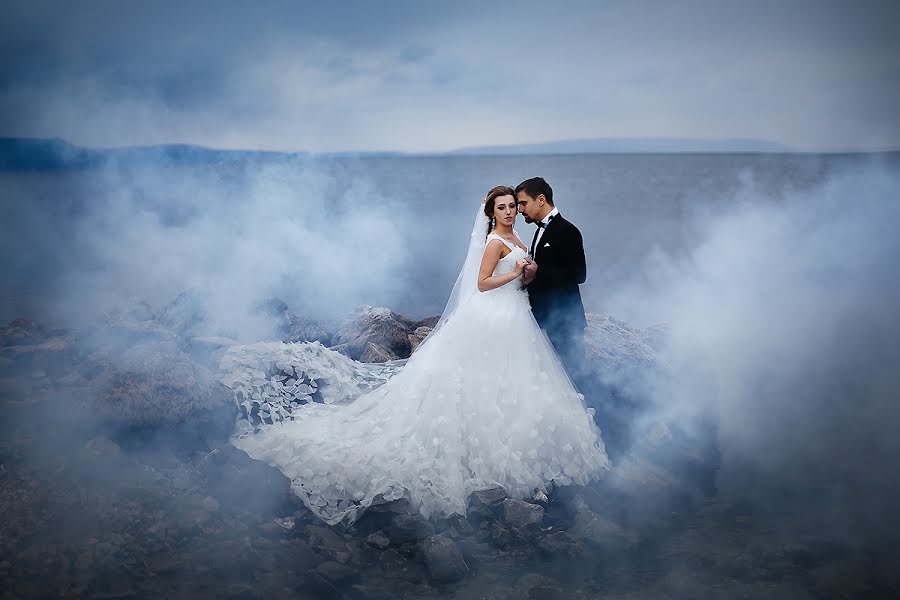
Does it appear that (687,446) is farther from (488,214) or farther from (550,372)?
(488,214)

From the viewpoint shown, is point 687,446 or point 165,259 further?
point 165,259

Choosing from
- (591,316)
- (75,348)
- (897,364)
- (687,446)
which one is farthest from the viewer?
(897,364)

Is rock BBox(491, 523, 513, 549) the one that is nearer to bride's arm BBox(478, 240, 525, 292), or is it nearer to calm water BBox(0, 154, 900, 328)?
bride's arm BBox(478, 240, 525, 292)

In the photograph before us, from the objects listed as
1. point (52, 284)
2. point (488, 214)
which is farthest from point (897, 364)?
point (52, 284)

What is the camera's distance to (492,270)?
557 centimetres

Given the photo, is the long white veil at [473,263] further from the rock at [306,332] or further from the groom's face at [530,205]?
the rock at [306,332]

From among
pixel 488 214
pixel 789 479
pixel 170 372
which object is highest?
pixel 488 214

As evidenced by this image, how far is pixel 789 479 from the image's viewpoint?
6.19 meters

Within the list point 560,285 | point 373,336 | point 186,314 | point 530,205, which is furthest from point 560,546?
point 186,314

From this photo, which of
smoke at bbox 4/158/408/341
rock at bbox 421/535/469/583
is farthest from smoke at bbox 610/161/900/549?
smoke at bbox 4/158/408/341

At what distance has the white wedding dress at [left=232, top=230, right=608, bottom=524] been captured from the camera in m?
5.12

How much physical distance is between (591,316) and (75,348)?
21.5 feet

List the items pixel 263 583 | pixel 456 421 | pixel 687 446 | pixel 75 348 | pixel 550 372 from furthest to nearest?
pixel 75 348
pixel 687 446
pixel 550 372
pixel 456 421
pixel 263 583

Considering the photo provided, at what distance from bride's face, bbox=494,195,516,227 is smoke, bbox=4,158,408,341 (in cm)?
565
